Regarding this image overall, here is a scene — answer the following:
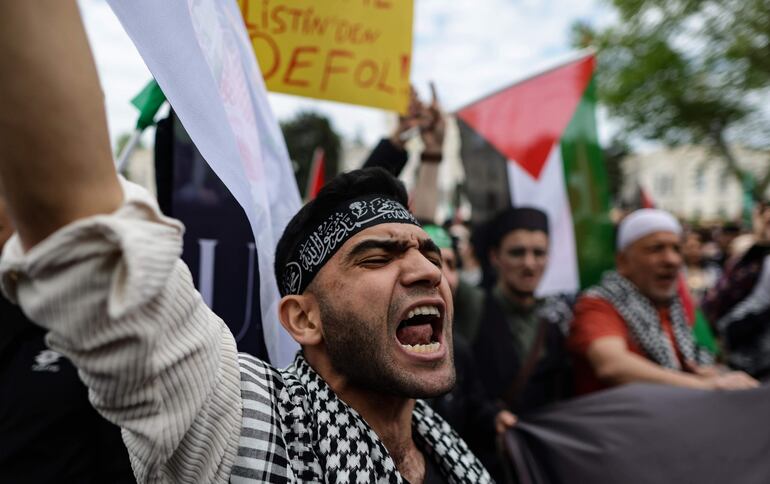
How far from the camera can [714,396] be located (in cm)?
216

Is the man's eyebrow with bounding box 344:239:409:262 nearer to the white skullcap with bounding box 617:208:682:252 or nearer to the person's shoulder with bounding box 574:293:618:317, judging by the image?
the person's shoulder with bounding box 574:293:618:317

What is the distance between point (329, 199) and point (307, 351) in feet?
1.29

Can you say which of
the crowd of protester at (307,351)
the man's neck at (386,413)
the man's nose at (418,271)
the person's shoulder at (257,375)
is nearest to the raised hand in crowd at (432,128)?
the crowd of protester at (307,351)

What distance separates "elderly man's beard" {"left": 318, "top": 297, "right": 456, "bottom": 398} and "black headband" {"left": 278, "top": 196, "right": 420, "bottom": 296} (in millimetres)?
149

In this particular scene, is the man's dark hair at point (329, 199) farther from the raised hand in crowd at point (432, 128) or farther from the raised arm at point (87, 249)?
the raised hand in crowd at point (432, 128)

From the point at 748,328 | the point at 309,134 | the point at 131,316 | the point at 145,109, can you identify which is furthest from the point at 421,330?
the point at 309,134

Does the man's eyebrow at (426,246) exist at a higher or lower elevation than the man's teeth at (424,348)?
higher

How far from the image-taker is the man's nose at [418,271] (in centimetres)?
135

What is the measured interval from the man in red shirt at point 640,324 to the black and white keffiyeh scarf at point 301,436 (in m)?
1.65

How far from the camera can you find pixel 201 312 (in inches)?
37.4

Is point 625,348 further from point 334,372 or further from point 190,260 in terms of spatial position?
point 190,260

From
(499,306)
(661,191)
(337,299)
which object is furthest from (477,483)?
(661,191)

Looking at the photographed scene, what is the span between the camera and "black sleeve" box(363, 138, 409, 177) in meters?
2.21

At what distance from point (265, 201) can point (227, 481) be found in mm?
822
